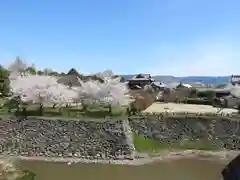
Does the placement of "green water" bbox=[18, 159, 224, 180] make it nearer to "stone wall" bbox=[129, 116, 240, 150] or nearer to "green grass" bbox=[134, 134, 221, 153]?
"green grass" bbox=[134, 134, 221, 153]

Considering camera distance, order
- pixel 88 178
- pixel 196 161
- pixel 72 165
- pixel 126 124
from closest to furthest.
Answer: pixel 88 178, pixel 72 165, pixel 196 161, pixel 126 124

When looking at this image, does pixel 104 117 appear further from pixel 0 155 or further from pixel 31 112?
pixel 0 155

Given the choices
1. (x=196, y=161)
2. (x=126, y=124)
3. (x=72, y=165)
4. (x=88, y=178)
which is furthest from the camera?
(x=126, y=124)

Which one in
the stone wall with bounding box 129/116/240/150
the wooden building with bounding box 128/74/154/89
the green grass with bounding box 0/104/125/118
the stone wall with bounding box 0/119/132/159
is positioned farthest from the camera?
the wooden building with bounding box 128/74/154/89

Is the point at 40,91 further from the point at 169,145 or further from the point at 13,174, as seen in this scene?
the point at 13,174

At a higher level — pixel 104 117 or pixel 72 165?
pixel 104 117

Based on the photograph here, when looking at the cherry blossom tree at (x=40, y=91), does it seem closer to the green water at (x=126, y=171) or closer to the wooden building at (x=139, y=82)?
the green water at (x=126, y=171)

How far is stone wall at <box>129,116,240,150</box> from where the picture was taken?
32781 mm

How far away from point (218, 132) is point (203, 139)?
1797mm

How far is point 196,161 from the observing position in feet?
95.5

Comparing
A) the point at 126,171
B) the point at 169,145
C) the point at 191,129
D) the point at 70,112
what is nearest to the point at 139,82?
the point at 70,112

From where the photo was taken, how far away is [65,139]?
3038 centimetres

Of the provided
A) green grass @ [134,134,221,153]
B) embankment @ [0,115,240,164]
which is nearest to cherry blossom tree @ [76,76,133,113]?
embankment @ [0,115,240,164]

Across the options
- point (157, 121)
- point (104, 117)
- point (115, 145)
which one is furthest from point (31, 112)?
point (157, 121)
